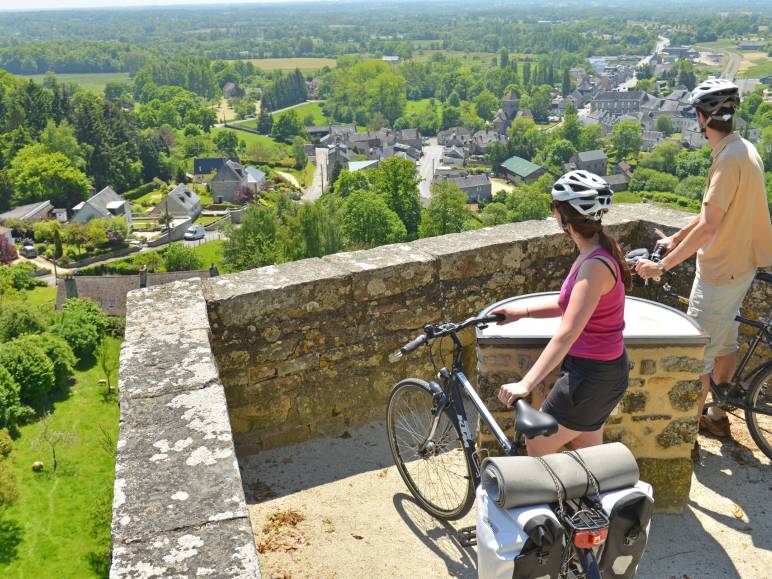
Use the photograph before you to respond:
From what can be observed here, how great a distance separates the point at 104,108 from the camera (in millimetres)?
89625

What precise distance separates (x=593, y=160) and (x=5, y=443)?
82890 millimetres

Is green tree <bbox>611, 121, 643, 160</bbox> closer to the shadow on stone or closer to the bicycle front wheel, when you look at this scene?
the bicycle front wheel

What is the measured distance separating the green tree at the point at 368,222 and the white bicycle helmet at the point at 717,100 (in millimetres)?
41808

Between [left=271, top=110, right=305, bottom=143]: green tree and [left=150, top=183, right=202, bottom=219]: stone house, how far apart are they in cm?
4535

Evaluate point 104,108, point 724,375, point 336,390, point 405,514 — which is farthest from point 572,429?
point 104,108

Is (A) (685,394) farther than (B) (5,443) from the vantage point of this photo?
No

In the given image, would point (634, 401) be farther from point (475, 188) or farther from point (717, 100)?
point (475, 188)

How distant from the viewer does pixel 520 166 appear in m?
97.4

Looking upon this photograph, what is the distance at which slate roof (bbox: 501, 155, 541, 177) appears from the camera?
312ft

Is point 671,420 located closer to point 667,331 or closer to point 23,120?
point 667,331

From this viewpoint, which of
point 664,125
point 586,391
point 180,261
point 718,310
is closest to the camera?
point 586,391

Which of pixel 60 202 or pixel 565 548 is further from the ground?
pixel 565 548

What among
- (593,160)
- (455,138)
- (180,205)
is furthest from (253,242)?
(455,138)

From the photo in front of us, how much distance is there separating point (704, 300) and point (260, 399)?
8.43 ft
